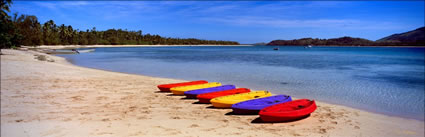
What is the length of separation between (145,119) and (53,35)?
297 ft

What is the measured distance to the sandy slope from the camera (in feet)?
21.2

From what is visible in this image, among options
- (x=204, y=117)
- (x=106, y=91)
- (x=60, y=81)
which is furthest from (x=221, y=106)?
(x=60, y=81)

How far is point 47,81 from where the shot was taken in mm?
13344

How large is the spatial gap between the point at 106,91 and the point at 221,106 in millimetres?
5370

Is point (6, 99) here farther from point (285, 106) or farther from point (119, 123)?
point (285, 106)

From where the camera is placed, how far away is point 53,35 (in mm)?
84500

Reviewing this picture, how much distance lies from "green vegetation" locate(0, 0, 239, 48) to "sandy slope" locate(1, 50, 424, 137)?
2423cm

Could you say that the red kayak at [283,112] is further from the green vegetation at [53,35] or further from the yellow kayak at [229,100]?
the green vegetation at [53,35]

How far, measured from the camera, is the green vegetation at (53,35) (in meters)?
31.0

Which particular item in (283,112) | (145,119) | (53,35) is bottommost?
(145,119)

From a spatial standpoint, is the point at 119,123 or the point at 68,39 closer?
the point at 119,123

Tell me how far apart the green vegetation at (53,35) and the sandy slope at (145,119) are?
24233 millimetres

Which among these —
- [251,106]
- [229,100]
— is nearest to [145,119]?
[229,100]

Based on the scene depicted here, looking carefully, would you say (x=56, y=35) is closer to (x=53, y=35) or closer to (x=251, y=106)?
(x=53, y=35)
